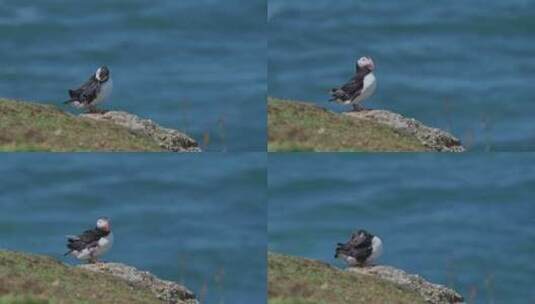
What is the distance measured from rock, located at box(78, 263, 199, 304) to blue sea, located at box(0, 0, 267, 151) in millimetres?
2554

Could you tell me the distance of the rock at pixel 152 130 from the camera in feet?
114

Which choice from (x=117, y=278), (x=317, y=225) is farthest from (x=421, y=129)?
(x=117, y=278)

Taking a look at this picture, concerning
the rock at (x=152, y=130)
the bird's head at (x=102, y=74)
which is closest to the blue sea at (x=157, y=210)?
the rock at (x=152, y=130)

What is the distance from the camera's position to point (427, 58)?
38.1 metres

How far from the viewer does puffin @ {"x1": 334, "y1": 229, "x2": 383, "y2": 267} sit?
33.2 m

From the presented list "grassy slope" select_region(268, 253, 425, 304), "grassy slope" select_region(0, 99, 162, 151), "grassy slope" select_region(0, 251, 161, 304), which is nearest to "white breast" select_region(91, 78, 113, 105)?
"grassy slope" select_region(0, 99, 162, 151)

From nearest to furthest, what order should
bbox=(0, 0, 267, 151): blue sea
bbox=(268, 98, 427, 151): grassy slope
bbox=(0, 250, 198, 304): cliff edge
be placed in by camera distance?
bbox=(0, 250, 198, 304): cliff edge → bbox=(268, 98, 427, 151): grassy slope → bbox=(0, 0, 267, 151): blue sea

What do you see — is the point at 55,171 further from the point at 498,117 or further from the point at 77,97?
the point at 498,117

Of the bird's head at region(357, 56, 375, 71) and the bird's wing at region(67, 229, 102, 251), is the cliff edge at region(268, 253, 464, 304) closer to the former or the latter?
the bird's wing at region(67, 229, 102, 251)

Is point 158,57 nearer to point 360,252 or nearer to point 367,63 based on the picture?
point 367,63

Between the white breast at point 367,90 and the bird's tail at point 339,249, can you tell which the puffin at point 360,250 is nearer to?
the bird's tail at point 339,249

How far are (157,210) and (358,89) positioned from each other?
317 centimetres

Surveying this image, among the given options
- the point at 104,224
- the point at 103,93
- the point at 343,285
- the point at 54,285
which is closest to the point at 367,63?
the point at 103,93

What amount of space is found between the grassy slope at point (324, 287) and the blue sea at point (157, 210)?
0.92 m
